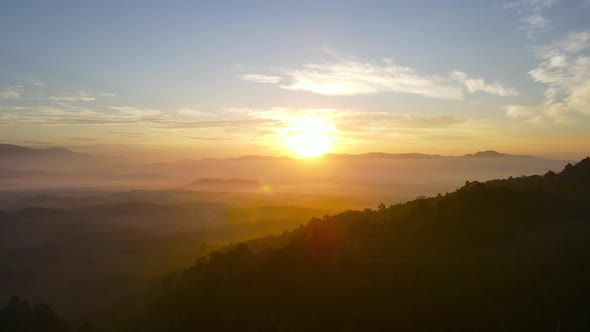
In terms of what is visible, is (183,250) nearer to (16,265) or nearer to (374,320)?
(16,265)

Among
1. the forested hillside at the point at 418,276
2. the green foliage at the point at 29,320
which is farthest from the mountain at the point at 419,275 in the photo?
the green foliage at the point at 29,320

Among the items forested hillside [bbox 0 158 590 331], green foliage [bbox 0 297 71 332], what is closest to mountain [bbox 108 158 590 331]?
forested hillside [bbox 0 158 590 331]

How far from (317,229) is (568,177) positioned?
3630cm

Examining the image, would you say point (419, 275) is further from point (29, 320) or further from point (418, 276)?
point (29, 320)

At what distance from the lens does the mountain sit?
2653 centimetres

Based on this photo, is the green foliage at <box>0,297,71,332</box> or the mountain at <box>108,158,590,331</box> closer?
the mountain at <box>108,158,590,331</box>

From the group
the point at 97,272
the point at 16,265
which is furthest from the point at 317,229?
the point at 16,265

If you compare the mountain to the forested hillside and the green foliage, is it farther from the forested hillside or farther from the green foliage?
the green foliage

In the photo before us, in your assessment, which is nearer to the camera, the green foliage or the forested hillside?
the forested hillside

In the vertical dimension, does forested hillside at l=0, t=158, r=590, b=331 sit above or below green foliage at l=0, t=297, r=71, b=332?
above

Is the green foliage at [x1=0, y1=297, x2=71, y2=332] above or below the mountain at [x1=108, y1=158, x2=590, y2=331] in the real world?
below

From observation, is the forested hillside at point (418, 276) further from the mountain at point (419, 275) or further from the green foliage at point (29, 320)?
the green foliage at point (29, 320)

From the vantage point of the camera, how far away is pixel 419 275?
103 feet

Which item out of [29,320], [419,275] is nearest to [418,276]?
[419,275]
